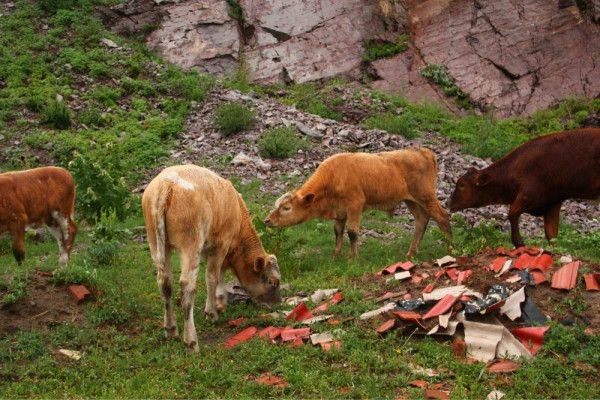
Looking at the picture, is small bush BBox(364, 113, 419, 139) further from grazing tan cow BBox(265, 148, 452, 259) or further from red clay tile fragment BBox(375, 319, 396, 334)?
red clay tile fragment BBox(375, 319, 396, 334)

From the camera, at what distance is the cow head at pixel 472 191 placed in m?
14.1

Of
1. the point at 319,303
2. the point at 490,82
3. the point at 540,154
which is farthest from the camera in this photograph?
the point at 490,82

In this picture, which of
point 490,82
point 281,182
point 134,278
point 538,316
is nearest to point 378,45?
point 490,82

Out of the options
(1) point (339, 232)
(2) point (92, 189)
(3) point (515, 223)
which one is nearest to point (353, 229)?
(1) point (339, 232)

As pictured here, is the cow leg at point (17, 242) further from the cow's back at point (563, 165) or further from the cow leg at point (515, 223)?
the cow's back at point (563, 165)

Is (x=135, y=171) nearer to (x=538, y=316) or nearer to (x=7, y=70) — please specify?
(x=7, y=70)

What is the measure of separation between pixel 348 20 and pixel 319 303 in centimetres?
2175

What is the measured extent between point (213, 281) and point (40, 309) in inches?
87.2

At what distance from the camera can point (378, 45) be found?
1163 inches

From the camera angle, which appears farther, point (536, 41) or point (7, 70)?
point (536, 41)

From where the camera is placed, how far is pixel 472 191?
14.4m

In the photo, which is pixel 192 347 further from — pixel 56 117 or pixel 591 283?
pixel 56 117

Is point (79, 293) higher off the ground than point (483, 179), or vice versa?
point (79, 293)

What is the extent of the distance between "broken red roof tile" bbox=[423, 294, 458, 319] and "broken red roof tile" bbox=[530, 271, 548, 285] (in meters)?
1.15
